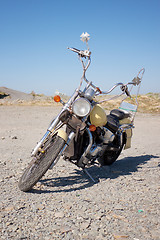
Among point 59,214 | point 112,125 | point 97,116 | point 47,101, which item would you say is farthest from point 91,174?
point 47,101

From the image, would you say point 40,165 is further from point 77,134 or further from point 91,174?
point 91,174

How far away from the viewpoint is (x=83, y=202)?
3.08 metres

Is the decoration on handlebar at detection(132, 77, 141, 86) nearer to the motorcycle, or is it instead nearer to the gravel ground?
the motorcycle

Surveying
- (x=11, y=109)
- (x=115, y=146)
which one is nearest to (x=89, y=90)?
(x=115, y=146)

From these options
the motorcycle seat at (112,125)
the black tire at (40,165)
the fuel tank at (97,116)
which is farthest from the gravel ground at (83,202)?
the fuel tank at (97,116)

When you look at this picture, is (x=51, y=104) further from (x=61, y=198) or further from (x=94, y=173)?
(x=61, y=198)

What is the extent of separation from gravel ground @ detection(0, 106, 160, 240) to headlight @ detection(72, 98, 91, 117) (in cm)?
116

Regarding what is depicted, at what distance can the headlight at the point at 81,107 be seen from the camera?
3484mm

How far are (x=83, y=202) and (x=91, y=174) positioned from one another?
1.31 meters

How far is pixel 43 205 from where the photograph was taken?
115 inches

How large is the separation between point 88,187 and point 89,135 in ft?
2.69

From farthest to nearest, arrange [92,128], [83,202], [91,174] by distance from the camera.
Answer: [91,174] < [92,128] < [83,202]

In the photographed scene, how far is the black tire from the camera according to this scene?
3.11 m

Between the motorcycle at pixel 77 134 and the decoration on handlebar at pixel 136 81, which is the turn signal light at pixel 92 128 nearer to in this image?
the motorcycle at pixel 77 134
